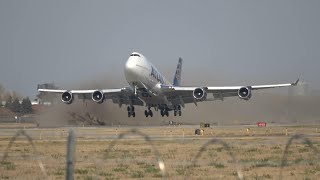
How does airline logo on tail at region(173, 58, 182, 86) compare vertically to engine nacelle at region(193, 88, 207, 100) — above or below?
above

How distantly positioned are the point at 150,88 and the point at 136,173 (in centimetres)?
4024

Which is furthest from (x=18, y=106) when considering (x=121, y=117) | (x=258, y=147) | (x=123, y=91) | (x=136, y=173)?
(x=136, y=173)

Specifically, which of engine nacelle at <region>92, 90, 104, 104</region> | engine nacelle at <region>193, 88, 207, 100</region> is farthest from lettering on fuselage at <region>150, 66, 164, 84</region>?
engine nacelle at <region>92, 90, 104, 104</region>

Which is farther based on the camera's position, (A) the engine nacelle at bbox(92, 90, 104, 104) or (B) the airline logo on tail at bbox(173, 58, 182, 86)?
(B) the airline logo on tail at bbox(173, 58, 182, 86)

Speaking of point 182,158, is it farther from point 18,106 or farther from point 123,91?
point 18,106

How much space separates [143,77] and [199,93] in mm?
9348

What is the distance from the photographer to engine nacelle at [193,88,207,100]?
64.3m

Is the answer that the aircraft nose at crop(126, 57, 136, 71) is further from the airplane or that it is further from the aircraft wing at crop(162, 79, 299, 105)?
the aircraft wing at crop(162, 79, 299, 105)

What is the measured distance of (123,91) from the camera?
6284 centimetres

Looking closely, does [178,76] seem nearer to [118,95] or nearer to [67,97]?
[118,95]

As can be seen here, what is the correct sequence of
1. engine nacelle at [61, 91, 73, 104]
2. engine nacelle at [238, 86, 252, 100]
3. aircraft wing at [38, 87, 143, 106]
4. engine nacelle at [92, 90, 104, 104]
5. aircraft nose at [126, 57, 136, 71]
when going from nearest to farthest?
aircraft nose at [126, 57, 136, 71] < aircraft wing at [38, 87, 143, 106] < engine nacelle at [238, 86, 252, 100] < engine nacelle at [92, 90, 104, 104] < engine nacelle at [61, 91, 73, 104]

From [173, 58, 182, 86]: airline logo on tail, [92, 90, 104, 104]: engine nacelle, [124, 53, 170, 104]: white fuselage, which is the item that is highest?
[173, 58, 182, 86]: airline logo on tail

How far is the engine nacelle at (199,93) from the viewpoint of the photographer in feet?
211

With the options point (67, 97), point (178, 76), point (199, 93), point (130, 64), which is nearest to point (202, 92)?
point (199, 93)
